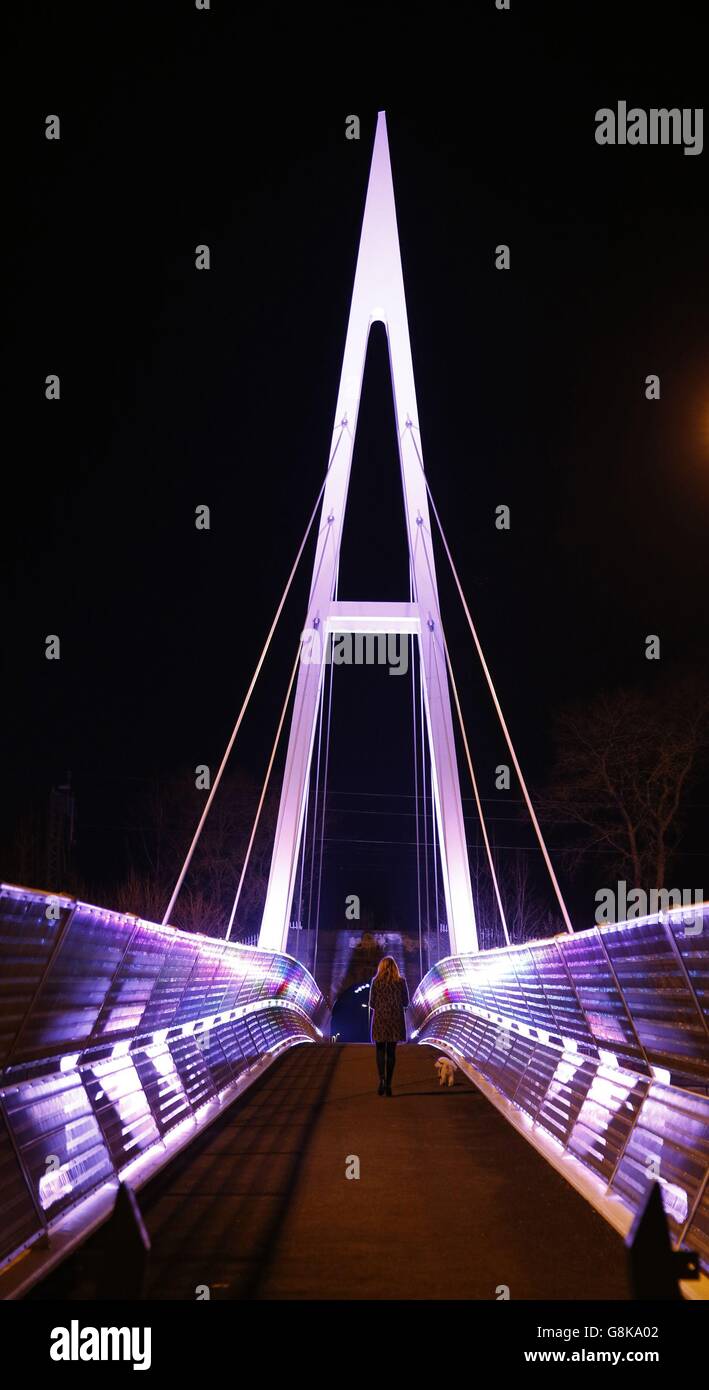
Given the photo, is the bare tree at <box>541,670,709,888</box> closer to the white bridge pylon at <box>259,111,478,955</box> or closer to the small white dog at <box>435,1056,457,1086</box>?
the white bridge pylon at <box>259,111,478,955</box>

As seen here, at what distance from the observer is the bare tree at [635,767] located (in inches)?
1391

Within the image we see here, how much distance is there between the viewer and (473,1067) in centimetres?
1564

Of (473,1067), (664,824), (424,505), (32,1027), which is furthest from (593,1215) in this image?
(664,824)

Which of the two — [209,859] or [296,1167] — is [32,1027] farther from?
[209,859]

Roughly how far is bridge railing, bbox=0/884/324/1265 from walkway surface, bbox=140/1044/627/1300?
403 mm

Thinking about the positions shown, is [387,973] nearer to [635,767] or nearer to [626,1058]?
[626,1058]

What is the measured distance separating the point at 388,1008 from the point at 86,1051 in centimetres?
650

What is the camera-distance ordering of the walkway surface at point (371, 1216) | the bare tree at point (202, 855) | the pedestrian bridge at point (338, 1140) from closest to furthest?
the walkway surface at point (371, 1216) → the pedestrian bridge at point (338, 1140) → the bare tree at point (202, 855)

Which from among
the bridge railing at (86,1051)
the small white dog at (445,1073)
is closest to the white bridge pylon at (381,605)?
the small white dog at (445,1073)

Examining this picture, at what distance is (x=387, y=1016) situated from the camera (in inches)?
535

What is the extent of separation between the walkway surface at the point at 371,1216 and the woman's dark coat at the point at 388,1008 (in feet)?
7.36

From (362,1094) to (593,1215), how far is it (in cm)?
676

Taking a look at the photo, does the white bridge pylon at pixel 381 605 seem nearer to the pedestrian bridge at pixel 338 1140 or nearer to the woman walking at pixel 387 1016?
the woman walking at pixel 387 1016

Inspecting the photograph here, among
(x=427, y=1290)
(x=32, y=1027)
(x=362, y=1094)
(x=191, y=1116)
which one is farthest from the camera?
(x=362, y=1094)
